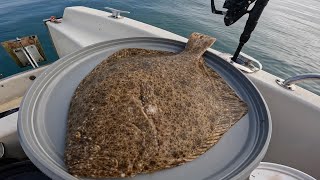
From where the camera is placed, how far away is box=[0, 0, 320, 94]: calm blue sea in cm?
629

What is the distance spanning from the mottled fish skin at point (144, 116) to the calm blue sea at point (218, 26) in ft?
14.2

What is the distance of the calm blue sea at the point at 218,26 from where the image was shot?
248 inches

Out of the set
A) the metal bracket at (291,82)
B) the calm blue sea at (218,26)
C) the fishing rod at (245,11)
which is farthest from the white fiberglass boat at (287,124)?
the calm blue sea at (218,26)

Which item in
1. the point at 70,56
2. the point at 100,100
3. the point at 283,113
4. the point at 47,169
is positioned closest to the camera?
the point at 47,169

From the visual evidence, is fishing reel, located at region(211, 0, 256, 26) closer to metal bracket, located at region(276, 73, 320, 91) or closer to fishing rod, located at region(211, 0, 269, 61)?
fishing rod, located at region(211, 0, 269, 61)

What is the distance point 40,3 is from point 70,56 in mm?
9511

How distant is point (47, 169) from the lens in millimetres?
1262

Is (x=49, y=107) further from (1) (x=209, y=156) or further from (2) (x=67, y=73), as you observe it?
(1) (x=209, y=156)

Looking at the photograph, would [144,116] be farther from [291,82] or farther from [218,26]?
[218,26]

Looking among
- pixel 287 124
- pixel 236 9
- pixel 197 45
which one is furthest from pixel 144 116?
pixel 287 124

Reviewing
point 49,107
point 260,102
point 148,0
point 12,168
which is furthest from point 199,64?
point 148,0

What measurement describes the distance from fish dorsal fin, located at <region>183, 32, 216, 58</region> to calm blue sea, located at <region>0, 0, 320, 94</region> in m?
3.89

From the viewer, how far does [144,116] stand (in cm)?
157

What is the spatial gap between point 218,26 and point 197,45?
256 inches
